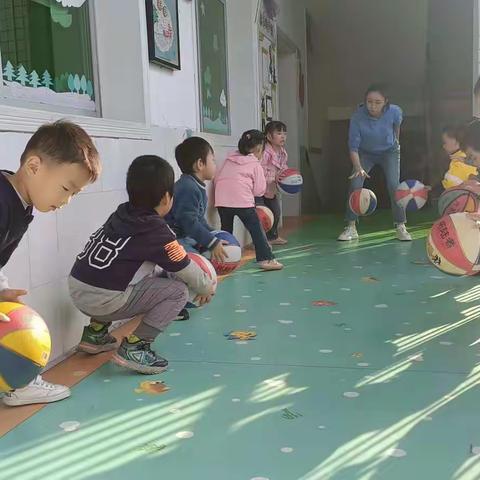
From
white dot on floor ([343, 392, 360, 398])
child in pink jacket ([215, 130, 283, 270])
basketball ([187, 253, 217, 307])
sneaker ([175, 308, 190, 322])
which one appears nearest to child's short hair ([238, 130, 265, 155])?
child in pink jacket ([215, 130, 283, 270])

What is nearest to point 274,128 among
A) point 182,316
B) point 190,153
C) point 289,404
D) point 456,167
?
point 456,167

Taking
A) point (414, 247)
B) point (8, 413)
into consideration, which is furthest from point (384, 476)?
point (414, 247)

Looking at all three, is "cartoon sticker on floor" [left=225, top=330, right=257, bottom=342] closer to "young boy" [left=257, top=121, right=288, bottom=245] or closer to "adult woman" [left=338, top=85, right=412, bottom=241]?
"young boy" [left=257, top=121, right=288, bottom=245]

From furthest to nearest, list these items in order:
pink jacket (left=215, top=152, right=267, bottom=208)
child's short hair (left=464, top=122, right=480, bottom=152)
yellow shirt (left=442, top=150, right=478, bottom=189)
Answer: pink jacket (left=215, top=152, right=267, bottom=208), yellow shirt (left=442, top=150, right=478, bottom=189), child's short hair (left=464, top=122, right=480, bottom=152)

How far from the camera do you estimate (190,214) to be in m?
3.88

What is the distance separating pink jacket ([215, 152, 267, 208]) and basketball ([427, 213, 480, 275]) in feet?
6.20

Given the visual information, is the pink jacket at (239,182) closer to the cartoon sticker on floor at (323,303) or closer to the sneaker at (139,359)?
the cartoon sticker on floor at (323,303)

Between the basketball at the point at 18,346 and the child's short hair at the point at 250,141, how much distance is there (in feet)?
11.2

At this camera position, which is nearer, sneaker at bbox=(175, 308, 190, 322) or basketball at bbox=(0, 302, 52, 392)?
basketball at bbox=(0, 302, 52, 392)

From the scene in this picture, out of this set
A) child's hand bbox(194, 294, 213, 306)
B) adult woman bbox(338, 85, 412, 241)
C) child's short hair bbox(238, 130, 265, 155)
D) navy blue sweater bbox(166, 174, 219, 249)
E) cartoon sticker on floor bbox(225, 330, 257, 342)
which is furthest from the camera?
adult woman bbox(338, 85, 412, 241)

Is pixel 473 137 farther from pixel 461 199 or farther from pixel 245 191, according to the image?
pixel 245 191

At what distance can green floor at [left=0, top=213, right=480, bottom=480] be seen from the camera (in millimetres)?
1955

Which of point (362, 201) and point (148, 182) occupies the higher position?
point (148, 182)

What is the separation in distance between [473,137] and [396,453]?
121 inches
